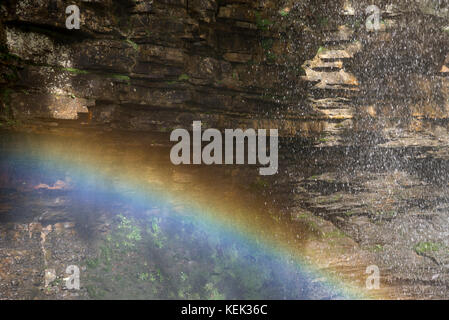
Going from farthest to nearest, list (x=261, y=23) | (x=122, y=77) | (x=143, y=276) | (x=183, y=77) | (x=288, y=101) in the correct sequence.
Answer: (x=288, y=101)
(x=261, y=23)
(x=183, y=77)
(x=122, y=77)
(x=143, y=276)

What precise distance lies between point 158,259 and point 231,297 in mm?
1302

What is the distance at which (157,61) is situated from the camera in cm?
549

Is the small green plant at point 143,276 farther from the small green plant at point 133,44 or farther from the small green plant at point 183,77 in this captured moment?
the small green plant at point 133,44

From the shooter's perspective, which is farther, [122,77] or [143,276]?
[122,77]

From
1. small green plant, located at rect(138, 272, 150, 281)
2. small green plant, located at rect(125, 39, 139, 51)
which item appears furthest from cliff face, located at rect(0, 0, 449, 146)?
small green plant, located at rect(138, 272, 150, 281)

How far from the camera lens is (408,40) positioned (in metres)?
6.89

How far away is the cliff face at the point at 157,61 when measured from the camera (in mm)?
4984

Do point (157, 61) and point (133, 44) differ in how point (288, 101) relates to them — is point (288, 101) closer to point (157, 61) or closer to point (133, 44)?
point (157, 61)

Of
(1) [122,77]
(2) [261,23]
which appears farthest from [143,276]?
(2) [261,23]

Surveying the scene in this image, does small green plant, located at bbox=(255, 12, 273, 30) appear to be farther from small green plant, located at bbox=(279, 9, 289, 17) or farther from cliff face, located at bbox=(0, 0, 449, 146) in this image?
small green plant, located at bbox=(279, 9, 289, 17)

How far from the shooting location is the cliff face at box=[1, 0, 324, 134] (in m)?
4.98

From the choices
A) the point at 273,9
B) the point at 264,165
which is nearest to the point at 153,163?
the point at 264,165

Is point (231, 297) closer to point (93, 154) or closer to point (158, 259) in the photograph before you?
point (158, 259)

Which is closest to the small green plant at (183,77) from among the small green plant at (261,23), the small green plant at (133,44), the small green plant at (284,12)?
the small green plant at (133,44)
